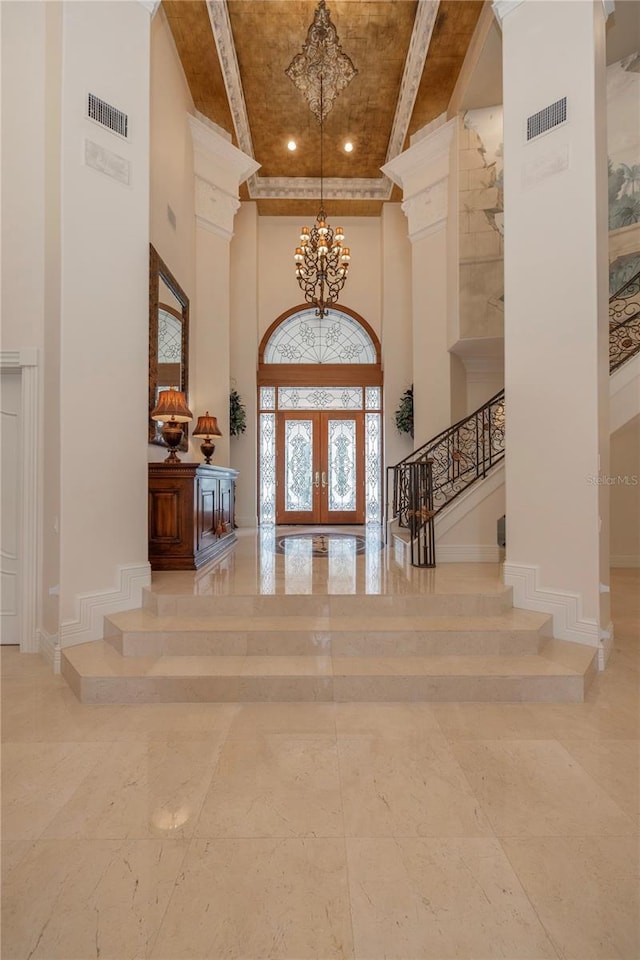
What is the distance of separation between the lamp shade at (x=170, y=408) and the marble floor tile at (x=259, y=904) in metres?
4.07

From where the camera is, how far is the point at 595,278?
12.9ft

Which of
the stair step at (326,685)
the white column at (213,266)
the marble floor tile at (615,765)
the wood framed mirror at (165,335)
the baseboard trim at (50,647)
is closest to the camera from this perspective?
the marble floor tile at (615,765)

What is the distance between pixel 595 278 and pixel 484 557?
11.4 ft

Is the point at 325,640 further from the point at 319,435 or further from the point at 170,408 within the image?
the point at 319,435

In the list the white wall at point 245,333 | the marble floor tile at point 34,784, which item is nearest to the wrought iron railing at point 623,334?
the marble floor tile at point 34,784

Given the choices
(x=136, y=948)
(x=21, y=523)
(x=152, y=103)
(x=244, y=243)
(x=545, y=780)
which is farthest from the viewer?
(x=244, y=243)

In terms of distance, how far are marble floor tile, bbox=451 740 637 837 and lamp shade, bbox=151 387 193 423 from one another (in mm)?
4096

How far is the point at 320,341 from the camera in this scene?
11250 millimetres

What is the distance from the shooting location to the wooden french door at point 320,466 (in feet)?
36.2

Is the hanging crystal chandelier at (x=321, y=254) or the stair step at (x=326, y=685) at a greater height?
the hanging crystal chandelier at (x=321, y=254)

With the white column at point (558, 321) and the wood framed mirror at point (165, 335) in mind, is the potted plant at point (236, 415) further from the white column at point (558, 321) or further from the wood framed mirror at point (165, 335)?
the white column at point (558, 321)

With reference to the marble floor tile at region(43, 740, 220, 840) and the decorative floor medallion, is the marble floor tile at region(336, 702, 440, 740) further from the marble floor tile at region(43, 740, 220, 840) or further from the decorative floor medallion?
the decorative floor medallion

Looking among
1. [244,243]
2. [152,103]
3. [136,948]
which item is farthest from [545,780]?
[244,243]

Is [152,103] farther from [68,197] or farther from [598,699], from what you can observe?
[598,699]
